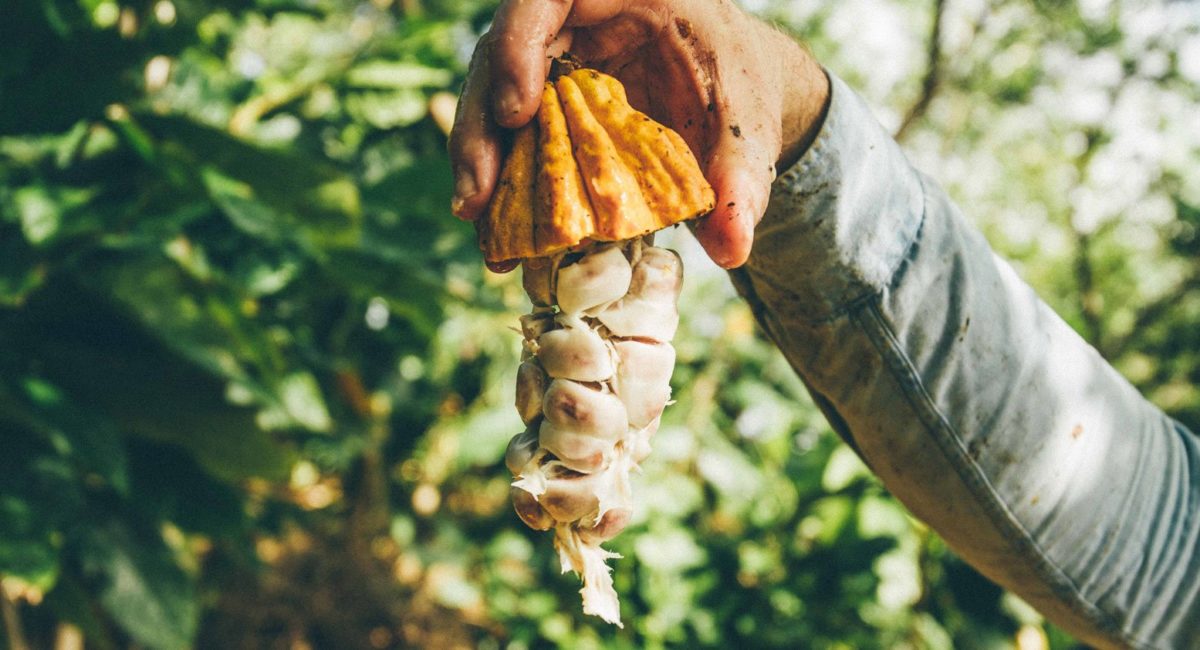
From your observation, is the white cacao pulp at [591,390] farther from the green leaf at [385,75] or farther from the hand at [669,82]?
the green leaf at [385,75]

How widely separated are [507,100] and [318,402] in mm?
1542

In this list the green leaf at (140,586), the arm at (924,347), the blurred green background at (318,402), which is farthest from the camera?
the green leaf at (140,586)

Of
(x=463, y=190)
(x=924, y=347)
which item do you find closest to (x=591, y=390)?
(x=463, y=190)

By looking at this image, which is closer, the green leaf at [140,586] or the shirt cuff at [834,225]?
the shirt cuff at [834,225]

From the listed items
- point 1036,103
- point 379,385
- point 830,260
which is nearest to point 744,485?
point 379,385

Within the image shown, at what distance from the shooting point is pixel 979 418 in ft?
3.10

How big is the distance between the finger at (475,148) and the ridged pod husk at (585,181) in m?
0.01

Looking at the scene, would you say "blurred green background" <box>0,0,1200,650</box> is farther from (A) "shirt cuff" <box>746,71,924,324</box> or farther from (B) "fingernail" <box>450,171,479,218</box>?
(B) "fingernail" <box>450,171,479,218</box>

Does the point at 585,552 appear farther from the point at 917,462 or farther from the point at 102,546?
the point at 102,546

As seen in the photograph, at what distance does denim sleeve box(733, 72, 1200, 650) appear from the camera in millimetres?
891

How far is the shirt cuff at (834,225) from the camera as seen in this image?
2.83 feet

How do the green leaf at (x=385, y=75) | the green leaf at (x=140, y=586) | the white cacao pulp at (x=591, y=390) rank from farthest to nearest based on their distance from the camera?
1. the green leaf at (x=385, y=75)
2. the green leaf at (x=140, y=586)
3. the white cacao pulp at (x=591, y=390)

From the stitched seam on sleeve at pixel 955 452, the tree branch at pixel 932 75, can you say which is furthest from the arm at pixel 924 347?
the tree branch at pixel 932 75

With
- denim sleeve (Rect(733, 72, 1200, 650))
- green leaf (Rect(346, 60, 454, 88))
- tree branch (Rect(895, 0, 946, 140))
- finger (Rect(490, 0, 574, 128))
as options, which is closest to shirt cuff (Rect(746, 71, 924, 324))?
denim sleeve (Rect(733, 72, 1200, 650))
